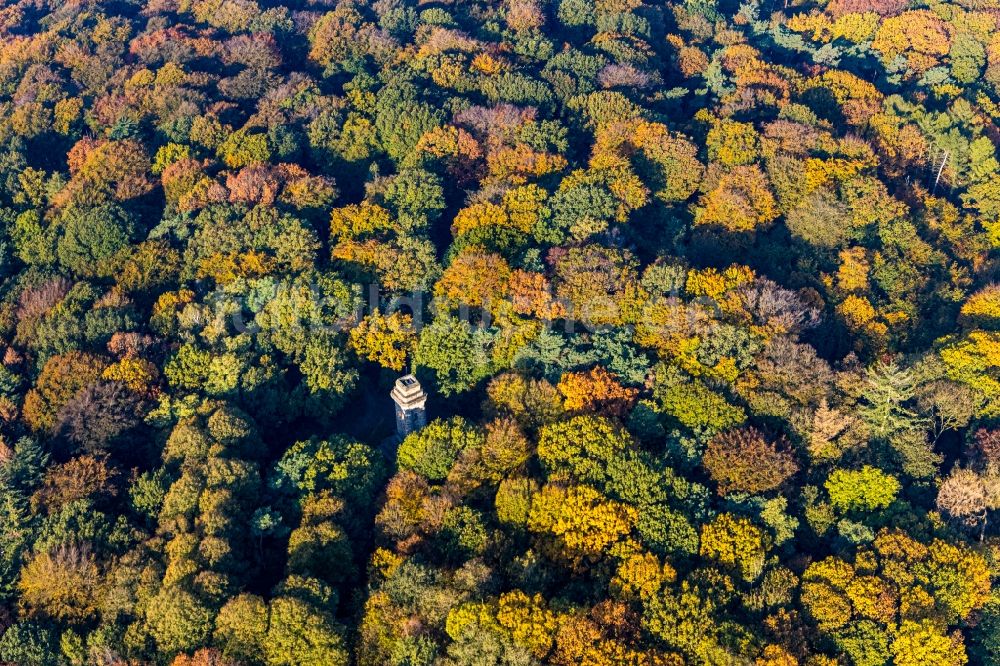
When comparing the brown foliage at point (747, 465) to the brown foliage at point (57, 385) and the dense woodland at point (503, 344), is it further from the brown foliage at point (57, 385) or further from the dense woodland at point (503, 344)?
the brown foliage at point (57, 385)

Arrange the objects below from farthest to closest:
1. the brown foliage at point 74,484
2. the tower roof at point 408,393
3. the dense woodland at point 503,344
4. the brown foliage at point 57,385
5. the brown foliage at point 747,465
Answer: the brown foliage at point 57,385 < the tower roof at point 408,393 < the brown foliage at point 74,484 < the brown foliage at point 747,465 < the dense woodland at point 503,344

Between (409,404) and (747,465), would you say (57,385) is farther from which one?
(747,465)

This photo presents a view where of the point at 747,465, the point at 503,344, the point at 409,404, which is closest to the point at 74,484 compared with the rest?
the point at 409,404

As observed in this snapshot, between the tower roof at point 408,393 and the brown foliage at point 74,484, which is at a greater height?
the tower roof at point 408,393

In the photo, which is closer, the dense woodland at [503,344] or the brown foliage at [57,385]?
the dense woodland at [503,344]

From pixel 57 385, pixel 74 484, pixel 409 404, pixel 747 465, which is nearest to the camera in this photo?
pixel 747 465

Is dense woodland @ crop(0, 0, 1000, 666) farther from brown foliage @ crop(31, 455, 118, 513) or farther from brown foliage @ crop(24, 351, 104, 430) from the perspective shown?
brown foliage @ crop(24, 351, 104, 430)

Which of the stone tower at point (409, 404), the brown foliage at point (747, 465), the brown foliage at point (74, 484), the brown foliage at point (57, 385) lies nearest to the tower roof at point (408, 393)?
the stone tower at point (409, 404)
